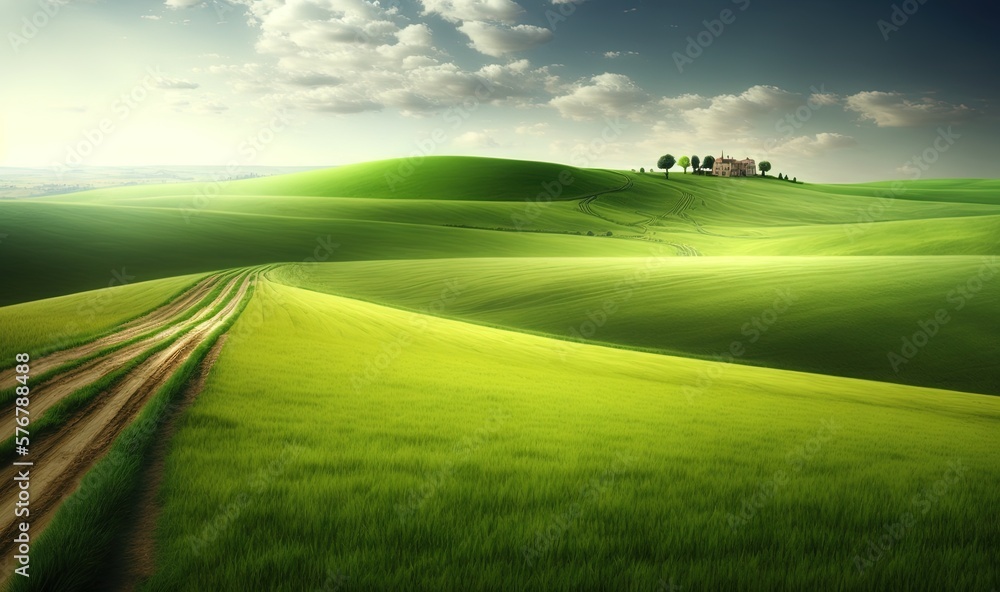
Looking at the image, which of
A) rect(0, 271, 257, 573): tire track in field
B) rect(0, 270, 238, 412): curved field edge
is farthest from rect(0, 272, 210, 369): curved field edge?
rect(0, 271, 257, 573): tire track in field

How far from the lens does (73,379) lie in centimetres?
1000

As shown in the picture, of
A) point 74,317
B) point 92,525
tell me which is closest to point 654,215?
point 74,317

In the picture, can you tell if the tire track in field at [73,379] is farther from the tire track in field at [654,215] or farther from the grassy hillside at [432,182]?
the grassy hillside at [432,182]

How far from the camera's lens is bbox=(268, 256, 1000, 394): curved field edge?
27.1 meters

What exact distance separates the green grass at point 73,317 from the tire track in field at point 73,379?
4.72 feet

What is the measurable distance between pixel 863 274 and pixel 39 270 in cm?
6812

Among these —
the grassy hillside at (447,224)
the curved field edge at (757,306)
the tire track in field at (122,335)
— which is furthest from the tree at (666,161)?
the tire track in field at (122,335)

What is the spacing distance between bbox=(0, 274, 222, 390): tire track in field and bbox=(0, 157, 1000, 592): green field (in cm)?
102

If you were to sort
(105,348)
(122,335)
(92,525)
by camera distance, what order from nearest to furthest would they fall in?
(92,525), (105,348), (122,335)

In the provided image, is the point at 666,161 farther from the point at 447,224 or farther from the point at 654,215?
the point at 447,224

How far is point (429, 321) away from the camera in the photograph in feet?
86.4

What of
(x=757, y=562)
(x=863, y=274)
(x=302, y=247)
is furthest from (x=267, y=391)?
(x=302, y=247)

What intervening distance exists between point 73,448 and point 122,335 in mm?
10575

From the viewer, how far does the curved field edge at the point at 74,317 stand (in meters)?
12.7
